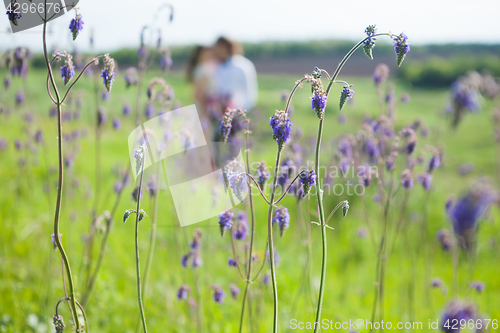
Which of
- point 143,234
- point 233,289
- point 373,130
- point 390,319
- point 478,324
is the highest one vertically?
point 373,130

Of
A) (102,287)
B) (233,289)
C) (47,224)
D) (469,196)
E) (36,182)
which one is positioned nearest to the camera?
(469,196)

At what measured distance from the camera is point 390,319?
3.67 meters

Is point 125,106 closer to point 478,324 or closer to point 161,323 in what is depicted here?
point 161,323

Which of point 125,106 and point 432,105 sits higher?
point 125,106

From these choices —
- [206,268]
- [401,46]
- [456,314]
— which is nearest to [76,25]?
[401,46]

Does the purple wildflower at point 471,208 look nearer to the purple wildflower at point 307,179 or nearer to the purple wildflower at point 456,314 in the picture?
the purple wildflower at point 456,314

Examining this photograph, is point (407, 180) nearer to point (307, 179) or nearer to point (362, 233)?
point (307, 179)

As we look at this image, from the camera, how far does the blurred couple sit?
29.6 ft

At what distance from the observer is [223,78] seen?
9.33 metres

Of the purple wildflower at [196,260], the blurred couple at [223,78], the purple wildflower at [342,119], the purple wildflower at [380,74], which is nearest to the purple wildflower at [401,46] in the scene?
the purple wildflower at [380,74]

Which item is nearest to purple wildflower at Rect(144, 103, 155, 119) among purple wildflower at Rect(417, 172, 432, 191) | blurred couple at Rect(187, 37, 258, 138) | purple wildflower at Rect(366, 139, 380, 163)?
purple wildflower at Rect(366, 139, 380, 163)

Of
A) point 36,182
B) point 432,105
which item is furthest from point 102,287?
point 432,105

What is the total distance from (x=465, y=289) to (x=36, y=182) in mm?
7324

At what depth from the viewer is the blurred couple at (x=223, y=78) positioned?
9.02 metres
